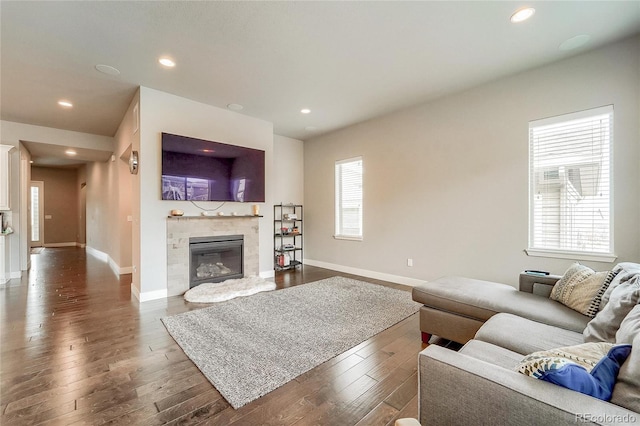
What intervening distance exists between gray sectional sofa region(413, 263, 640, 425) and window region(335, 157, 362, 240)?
9.41 feet

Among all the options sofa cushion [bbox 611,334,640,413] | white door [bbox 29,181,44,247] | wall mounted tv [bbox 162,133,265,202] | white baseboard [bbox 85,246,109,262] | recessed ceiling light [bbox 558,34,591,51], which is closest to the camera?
sofa cushion [bbox 611,334,640,413]

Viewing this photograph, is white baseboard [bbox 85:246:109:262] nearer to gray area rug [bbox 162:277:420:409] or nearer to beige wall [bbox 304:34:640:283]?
gray area rug [bbox 162:277:420:409]

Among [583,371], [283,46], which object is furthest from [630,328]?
[283,46]

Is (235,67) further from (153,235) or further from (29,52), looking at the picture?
(153,235)

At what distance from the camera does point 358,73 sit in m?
3.39

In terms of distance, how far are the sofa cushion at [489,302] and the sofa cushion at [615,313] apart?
24 cm

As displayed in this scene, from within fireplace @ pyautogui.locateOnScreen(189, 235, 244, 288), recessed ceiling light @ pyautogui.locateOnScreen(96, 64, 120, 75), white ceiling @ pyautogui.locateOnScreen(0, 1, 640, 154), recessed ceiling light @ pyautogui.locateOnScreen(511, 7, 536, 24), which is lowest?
fireplace @ pyautogui.locateOnScreen(189, 235, 244, 288)

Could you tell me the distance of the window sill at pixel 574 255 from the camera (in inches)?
113

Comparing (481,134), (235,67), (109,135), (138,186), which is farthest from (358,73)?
(109,135)

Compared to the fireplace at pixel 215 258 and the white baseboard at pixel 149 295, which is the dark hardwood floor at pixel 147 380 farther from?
the fireplace at pixel 215 258

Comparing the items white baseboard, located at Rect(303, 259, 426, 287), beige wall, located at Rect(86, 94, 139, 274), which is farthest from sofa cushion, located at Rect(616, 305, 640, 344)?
beige wall, located at Rect(86, 94, 139, 274)

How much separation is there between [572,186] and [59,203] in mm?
14131

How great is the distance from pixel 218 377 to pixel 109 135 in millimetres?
6258

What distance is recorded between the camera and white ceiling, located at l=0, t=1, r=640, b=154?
2336 millimetres
